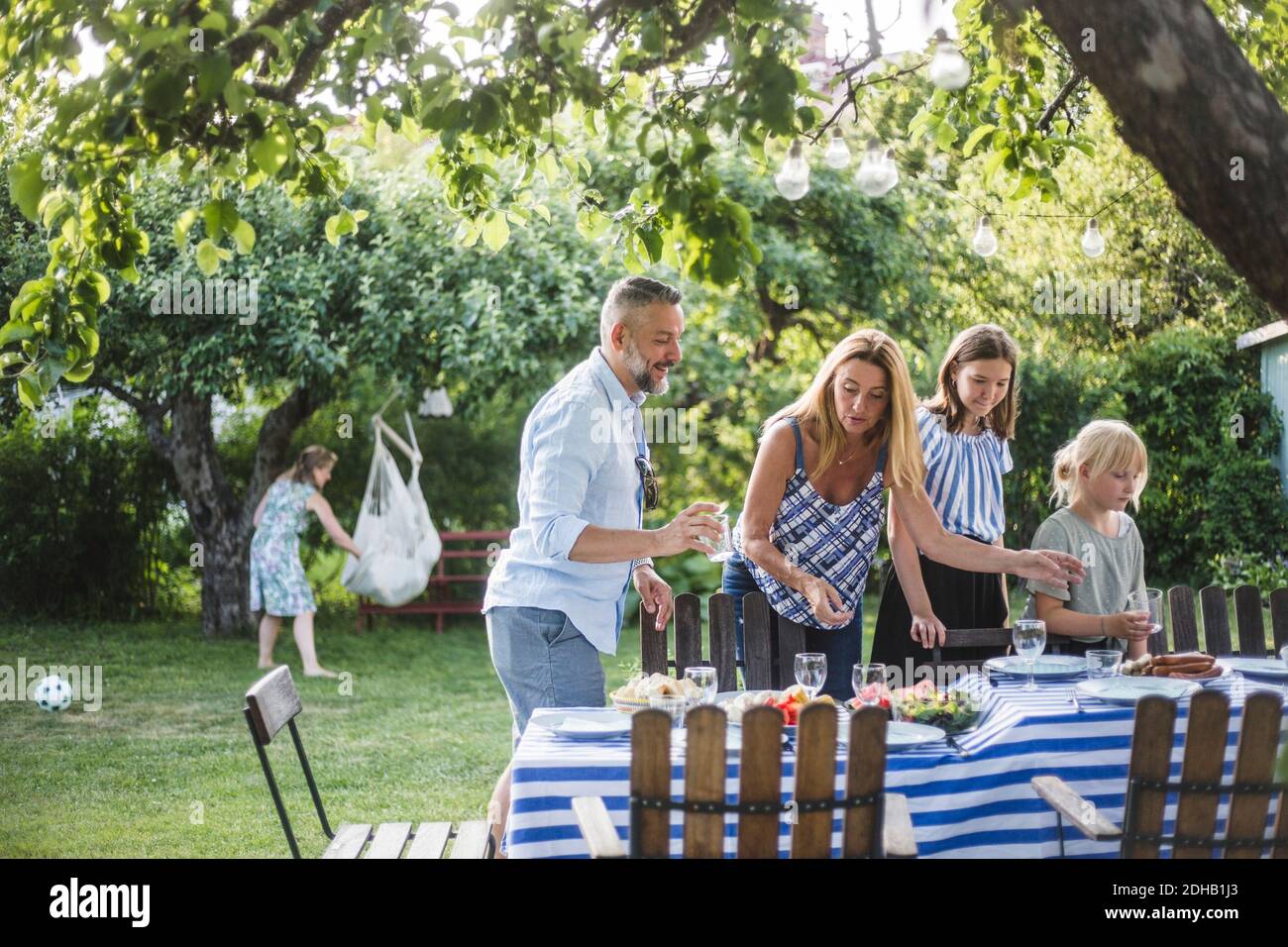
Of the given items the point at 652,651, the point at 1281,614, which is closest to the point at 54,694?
the point at 652,651

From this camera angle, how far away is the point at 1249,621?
495 cm

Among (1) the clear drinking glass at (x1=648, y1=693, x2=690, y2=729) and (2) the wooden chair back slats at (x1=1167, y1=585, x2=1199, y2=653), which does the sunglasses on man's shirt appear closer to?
(1) the clear drinking glass at (x1=648, y1=693, x2=690, y2=729)

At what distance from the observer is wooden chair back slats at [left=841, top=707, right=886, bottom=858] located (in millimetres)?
2643

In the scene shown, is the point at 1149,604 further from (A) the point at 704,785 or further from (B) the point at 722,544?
(A) the point at 704,785

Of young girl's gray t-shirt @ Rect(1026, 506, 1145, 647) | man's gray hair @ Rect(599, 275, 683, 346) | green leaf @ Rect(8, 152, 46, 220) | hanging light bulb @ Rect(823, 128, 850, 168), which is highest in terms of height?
hanging light bulb @ Rect(823, 128, 850, 168)

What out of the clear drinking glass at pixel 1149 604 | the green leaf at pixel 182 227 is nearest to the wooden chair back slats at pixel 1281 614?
the clear drinking glass at pixel 1149 604

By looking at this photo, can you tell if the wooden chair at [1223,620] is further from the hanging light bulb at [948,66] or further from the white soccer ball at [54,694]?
the white soccer ball at [54,694]

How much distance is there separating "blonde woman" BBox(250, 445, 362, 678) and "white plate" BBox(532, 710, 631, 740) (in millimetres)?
6090

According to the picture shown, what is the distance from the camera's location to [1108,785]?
3.21m

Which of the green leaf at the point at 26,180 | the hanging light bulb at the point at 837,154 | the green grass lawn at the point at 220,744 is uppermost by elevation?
the hanging light bulb at the point at 837,154

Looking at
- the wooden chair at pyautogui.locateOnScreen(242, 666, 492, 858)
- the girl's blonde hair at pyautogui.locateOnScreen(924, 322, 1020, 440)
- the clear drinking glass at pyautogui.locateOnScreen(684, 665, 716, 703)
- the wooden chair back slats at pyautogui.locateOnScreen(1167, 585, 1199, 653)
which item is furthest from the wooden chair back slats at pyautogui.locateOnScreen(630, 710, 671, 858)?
the wooden chair back slats at pyautogui.locateOnScreen(1167, 585, 1199, 653)

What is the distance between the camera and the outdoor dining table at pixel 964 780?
2.92 meters
